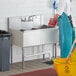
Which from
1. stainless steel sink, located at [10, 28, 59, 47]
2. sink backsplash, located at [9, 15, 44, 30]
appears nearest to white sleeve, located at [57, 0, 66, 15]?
sink backsplash, located at [9, 15, 44, 30]

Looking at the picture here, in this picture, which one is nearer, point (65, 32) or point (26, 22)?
point (65, 32)

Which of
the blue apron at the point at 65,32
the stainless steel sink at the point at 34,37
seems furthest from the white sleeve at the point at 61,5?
the blue apron at the point at 65,32

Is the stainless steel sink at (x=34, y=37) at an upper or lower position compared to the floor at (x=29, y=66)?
upper

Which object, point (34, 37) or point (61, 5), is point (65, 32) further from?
point (61, 5)

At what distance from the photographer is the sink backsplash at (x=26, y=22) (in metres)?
5.47

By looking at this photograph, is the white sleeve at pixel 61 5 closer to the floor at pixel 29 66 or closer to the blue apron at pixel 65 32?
the blue apron at pixel 65 32

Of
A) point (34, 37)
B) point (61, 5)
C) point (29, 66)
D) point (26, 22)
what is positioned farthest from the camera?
point (61, 5)

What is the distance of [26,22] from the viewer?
221 inches

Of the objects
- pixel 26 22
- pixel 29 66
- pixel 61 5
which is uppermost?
pixel 61 5

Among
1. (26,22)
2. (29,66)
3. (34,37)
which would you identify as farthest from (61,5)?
(29,66)

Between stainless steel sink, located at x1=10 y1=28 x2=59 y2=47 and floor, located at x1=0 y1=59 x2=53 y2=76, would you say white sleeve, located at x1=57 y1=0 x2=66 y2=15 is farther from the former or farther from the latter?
floor, located at x1=0 y1=59 x2=53 y2=76

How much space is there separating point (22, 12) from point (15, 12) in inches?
7.0

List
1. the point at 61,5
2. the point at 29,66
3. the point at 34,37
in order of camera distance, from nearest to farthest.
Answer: the point at 34,37 < the point at 29,66 < the point at 61,5

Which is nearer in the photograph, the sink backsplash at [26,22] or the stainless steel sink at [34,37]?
the stainless steel sink at [34,37]
